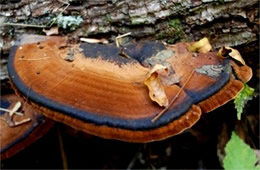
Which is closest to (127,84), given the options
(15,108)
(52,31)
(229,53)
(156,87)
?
(156,87)

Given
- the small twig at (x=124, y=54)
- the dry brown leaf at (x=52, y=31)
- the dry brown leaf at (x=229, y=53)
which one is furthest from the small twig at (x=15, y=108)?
the dry brown leaf at (x=229, y=53)

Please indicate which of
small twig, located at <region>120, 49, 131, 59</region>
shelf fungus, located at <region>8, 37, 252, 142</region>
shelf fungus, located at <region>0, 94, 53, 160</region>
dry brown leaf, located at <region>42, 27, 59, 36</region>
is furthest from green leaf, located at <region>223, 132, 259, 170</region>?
dry brown leaf, located at <region>42, 27, 59, 36</region>

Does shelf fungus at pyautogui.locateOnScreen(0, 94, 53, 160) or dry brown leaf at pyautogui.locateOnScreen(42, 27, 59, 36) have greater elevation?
dry brown leaf at pyautogui.locateOnScreen(42, 27, 59, 36)

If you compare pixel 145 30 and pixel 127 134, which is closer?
pixel 127 134

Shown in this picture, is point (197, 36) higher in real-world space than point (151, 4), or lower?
lower

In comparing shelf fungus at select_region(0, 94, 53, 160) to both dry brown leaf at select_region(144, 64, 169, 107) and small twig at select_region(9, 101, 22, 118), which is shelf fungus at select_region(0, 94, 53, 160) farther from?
dry brown leaf at select_region(144, 64, 169, 107)

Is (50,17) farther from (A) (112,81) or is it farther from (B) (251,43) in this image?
(B) (251,43)

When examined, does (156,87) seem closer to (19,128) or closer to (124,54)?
(124,54)

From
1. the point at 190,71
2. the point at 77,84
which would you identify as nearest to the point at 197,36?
the point at 190,71
